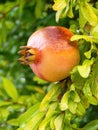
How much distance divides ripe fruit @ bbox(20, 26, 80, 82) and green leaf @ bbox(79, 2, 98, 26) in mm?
72

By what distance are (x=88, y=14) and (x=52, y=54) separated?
15 cm

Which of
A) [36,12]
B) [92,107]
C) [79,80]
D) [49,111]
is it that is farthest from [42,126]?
[36,12]

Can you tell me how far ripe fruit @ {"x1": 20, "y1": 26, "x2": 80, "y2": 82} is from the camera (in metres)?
0.99

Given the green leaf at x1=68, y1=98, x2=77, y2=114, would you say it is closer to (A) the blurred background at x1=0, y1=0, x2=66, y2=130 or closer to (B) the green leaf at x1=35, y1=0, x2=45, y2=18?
(A) the blurred background at x1=0, y1=0, x2=66, y2=130

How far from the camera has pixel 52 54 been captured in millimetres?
987

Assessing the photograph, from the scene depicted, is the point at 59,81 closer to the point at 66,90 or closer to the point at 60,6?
the point at 66,90

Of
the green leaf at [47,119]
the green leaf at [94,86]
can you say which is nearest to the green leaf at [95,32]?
the green leaf at [94,86]

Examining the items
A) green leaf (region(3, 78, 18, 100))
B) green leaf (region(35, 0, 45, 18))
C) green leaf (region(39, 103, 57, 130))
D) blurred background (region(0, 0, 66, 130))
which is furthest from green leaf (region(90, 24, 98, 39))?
green leaf (region(35, 0, 45, 18))

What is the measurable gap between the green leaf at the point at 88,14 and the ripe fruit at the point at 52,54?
2.8 inches

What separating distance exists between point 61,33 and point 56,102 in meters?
0.18

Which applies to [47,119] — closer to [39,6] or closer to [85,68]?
[85,68]

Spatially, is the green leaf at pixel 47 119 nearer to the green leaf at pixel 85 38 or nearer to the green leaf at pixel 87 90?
the green leaf at pixel 87 90

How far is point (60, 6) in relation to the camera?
1.04 m

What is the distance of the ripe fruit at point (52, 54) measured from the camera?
989mm
